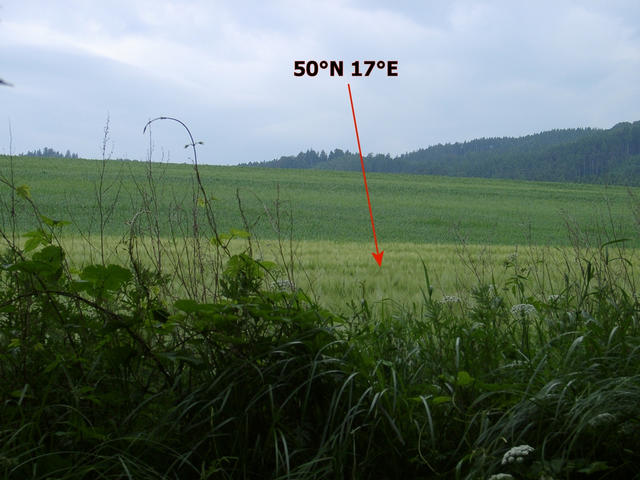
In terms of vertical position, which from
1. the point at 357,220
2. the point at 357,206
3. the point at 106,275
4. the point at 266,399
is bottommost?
the point at 266,399

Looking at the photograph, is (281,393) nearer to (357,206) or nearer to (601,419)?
(601,419)

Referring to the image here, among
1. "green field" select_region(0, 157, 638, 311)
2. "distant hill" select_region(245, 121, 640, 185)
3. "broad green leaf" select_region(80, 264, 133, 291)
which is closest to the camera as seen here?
"broad green leaf" select_region(80, 264, 133, 291)

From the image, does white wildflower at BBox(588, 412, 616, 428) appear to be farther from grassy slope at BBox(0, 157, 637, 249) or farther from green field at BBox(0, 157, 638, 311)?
grassy slope at BBox(0, 157, 637, 249)

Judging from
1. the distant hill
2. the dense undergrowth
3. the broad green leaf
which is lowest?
the dense undergrowth

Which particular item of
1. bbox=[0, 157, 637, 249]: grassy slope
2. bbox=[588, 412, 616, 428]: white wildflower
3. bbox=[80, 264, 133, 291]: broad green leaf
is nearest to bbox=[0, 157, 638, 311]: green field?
bbox=[0, 157, 637, 249]: grassy slope

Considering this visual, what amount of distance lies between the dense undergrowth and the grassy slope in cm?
543

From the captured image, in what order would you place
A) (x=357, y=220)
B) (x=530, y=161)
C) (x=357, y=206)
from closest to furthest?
(x=357, y=220) → (x=357, y=206) → (x=530, y=161)

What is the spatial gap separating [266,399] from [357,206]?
20839mm

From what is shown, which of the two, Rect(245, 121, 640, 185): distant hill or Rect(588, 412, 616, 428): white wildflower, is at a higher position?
Rect(245, 121, 640, 185): distant hill

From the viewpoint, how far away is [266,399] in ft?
6.89

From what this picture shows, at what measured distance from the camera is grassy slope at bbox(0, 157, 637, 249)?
14828mm

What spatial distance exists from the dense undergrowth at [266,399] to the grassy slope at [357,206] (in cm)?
543

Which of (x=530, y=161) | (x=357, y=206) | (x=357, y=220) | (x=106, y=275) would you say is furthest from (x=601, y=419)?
(x=530, y=161)

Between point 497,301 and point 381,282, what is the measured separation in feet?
9.84
